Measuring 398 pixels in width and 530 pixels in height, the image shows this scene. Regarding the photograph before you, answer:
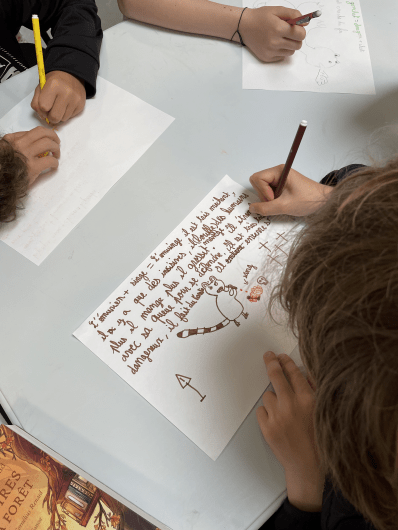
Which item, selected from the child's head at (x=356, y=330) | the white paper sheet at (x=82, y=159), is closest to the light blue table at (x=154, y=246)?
the white paper sheet at (x=82, y=159)

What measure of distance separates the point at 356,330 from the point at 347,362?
1.2 inches

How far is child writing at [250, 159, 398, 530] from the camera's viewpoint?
27cm

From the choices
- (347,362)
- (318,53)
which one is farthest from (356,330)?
(318,53)

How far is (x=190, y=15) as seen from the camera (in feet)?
Result: 2.05

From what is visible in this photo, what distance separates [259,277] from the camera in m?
0.50

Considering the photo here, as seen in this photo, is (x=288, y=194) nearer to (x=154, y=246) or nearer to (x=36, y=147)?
(x=154, y=246)

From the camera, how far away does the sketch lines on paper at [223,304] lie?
468mm

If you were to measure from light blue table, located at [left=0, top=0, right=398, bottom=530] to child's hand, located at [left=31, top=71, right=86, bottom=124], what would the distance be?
2.4 inches

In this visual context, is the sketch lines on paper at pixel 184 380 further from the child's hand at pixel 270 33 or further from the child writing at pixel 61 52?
the child's hand at pixel 270 33

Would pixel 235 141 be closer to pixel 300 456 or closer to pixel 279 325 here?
pixel 279 325

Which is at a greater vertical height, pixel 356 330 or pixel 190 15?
pixel 190 15

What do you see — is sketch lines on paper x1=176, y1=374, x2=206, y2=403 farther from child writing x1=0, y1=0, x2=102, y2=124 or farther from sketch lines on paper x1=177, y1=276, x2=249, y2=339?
child writing x1=0, y1=0, x2=102, y2=124

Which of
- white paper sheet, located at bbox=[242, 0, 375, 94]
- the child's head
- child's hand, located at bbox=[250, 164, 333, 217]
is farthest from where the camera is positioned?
white paper sheet, located at bbox=[242, 0, 375, 94]

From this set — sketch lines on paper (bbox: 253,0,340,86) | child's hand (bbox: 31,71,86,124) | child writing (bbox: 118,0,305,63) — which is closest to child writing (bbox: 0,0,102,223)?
child's hand (bbox: 31,71,86,124)
